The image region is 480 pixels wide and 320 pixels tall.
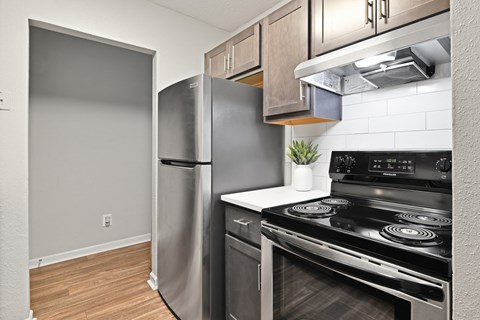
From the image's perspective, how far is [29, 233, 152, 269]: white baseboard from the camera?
2.52 m

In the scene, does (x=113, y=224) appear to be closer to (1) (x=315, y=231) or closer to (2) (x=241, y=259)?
(2) (x=241, y=259)

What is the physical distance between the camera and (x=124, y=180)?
3.04 meters

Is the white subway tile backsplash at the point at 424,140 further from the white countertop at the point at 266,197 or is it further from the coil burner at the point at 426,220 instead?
the white countertop at the point at 266,197

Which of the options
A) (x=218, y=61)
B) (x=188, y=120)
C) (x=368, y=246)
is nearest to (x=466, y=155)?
(x=368, y=246)

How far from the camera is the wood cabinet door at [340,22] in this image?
1.21 meters

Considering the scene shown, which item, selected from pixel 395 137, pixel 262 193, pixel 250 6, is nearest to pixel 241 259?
pixel 262 193

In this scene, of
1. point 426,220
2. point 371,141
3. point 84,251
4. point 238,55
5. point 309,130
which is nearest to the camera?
point 426,220

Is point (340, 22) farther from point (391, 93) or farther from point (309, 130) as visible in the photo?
point (309, 130)

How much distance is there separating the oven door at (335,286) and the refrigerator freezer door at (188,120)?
25.3 inches

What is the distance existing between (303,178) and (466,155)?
1229 millimetres

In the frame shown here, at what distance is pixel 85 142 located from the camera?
2773 mm

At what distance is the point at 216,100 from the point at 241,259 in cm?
95

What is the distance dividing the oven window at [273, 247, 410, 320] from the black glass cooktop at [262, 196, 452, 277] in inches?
5.0

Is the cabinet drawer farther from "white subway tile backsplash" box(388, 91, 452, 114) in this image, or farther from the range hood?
"white subway tile backsplash" box(388, 91, 452, 114)
